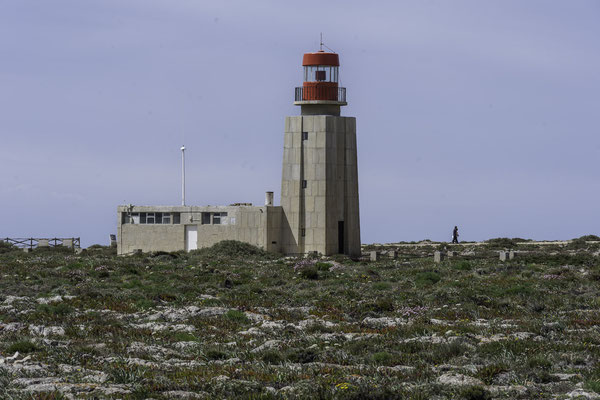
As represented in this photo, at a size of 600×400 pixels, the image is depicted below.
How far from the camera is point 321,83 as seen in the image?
58.3 m

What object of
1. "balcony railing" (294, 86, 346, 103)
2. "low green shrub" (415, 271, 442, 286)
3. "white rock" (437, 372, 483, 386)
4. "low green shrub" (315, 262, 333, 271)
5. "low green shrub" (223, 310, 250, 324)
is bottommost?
"white rock" (437, 372, 483, 386)

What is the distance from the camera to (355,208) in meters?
59.8

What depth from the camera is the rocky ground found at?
51.6 ft

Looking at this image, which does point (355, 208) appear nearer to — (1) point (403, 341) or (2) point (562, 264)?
(2) point (562, 264)

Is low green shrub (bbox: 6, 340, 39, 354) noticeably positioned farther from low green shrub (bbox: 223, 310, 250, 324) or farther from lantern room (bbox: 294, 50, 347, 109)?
lantern room (bbox: 294, 50, 347, 109)

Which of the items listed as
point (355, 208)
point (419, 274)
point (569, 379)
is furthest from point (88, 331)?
point (355, 208)

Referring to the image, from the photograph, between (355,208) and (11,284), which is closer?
(11,284)

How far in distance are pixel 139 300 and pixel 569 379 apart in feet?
62.2

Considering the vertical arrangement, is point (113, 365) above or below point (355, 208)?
below

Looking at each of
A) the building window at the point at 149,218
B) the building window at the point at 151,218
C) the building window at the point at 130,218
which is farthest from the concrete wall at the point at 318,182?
the building window at the point at 130,218

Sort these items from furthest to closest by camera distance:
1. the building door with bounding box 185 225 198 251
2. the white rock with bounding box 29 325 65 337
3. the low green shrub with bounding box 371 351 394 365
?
the building door with bounding box 185 225 198 251, the white rock with bounding box 29 325 65 337, the low green shrub with bounding box 371 351 394 365

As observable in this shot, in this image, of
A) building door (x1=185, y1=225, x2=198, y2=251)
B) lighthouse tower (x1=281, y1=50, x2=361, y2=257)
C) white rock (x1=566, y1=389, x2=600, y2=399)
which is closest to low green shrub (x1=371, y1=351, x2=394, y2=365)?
white rock (x1=566, y1=389, x2=600, y2=399)

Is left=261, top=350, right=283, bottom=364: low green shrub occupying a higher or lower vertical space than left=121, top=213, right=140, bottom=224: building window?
lower

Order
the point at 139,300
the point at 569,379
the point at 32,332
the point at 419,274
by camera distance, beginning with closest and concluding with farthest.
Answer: the point at 569,379 < the point at 32,332 < the point at 139,300 < the point at 419,274
